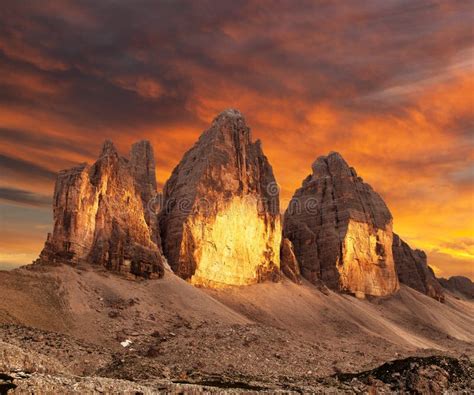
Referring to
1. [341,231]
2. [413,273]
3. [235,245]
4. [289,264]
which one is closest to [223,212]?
[235,245]

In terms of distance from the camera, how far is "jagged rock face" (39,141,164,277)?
63500mm

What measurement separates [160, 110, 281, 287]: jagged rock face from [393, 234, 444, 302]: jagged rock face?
2132 inches

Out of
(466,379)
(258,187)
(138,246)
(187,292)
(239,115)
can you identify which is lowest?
(466,379)

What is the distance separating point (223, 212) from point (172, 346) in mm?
48047

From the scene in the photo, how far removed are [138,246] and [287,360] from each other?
3055 centimetres

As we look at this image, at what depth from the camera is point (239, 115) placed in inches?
4173

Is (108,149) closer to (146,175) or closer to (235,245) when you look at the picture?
(146,175)

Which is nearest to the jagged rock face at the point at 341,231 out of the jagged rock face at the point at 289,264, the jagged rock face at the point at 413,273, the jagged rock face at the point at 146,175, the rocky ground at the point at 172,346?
the jagged rock face at the point at 289,264

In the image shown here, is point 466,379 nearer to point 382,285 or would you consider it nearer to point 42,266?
point 42,266

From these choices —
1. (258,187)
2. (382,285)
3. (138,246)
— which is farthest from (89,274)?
(382,285)

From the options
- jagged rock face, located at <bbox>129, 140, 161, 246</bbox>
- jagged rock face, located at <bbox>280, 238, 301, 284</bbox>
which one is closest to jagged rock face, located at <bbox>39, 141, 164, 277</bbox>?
jagged rock face, located at <bbox>129, 140, 161, 246</bbox>

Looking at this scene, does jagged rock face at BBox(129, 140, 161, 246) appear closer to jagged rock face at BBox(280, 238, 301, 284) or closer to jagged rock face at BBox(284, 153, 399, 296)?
jagged rock face at BBox(280, 238, 301, 284)

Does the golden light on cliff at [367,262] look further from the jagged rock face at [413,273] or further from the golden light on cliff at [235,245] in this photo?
the golden light on cliff at [235,245]

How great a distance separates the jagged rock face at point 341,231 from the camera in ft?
380
